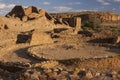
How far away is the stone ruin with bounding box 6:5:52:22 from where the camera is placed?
3394 cm

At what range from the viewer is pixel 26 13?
1393 inches

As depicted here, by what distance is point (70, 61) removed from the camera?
15.3 meters

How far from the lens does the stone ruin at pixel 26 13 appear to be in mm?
33938

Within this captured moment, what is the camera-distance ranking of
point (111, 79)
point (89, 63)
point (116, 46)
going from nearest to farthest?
point (111, 79), point (89, 63), point (116, 46)

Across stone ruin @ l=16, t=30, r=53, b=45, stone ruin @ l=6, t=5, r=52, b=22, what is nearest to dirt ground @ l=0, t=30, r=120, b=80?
stone ruin @ l=16, t=30, r=53, b=45

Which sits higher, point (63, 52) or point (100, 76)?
point (100, 76)

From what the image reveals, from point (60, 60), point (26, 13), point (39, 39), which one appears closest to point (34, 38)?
point (39, 39)

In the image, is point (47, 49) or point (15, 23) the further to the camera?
point (15, 23)

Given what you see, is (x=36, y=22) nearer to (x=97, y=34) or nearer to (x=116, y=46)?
(x=97, y=34)

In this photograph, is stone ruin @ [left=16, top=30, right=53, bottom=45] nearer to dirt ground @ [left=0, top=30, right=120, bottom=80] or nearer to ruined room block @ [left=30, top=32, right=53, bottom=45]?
ruined room block @ [left=30, top=32, right=53, bottom=45]

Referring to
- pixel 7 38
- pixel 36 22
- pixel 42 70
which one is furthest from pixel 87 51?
pixel 36 22

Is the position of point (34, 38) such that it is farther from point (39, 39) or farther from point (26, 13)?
point (26, 13)

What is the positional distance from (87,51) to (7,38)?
20.0 feet

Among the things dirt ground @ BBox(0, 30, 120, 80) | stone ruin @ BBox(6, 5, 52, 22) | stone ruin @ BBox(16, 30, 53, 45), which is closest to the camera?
dirt ground @ BBox(0, 30, 120, 80)
